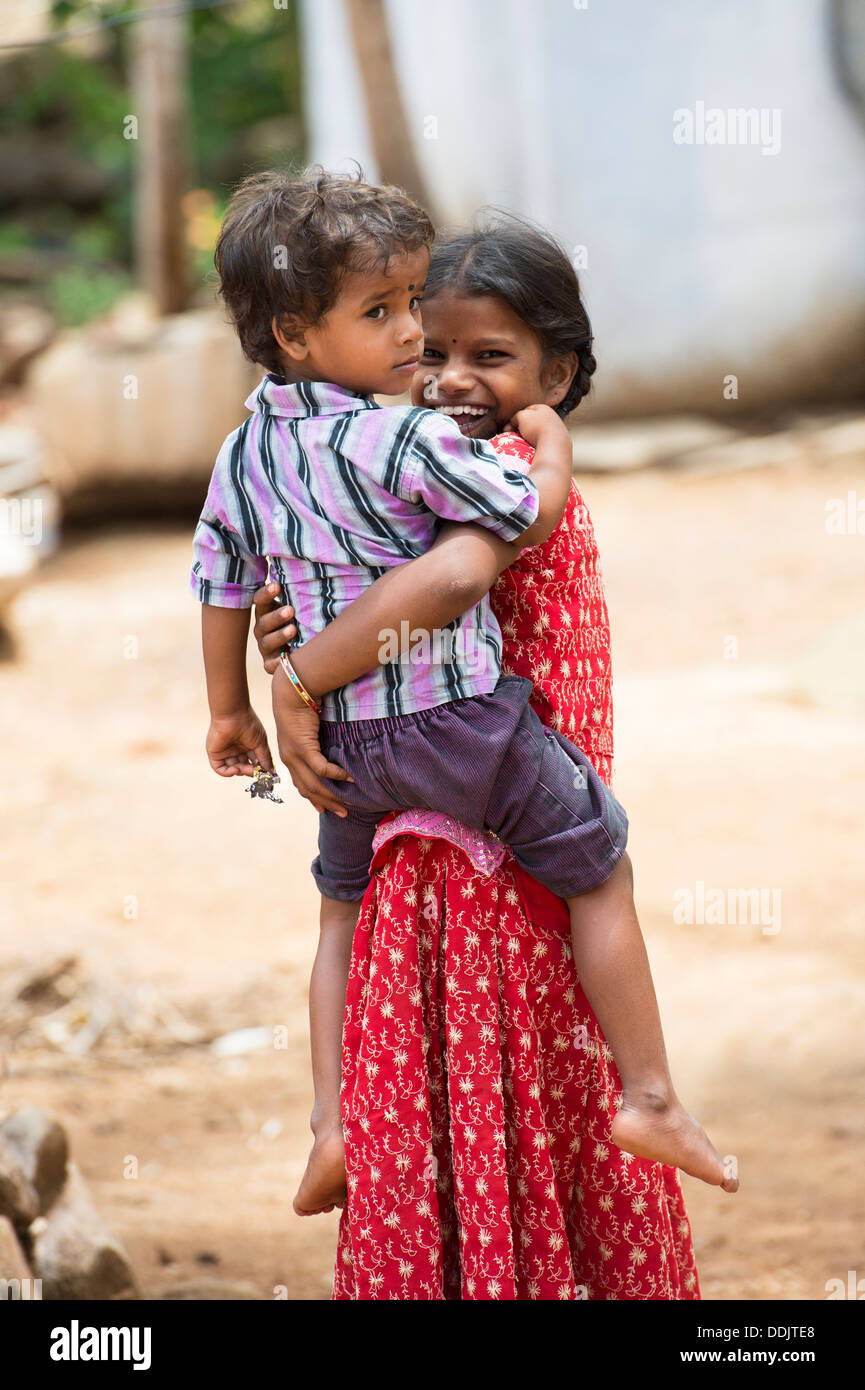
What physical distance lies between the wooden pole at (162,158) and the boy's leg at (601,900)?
8.66 m

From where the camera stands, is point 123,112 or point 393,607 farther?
point 123,112

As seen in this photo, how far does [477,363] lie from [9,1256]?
1756 millimetres

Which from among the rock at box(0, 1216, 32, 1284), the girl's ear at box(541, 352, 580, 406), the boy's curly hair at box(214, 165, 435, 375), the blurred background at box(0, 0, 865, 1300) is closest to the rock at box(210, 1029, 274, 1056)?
the blurred background at box(0, 0, 865, 1300)

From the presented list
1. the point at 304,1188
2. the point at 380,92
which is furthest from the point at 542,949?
the point at 380,92

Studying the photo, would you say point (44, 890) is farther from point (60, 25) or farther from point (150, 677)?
point (60, 25)

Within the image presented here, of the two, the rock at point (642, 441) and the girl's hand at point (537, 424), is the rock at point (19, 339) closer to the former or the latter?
the rock at point (642, 441)

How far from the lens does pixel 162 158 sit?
9.55 metres

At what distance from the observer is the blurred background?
361 cm

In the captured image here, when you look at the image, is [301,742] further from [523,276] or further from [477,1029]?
[523,276]

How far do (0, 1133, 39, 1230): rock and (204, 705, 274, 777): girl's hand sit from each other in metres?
1.23

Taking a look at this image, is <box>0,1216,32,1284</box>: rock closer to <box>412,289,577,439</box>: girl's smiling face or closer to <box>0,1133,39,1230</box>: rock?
<box>0,1133,39,1230</box>: rock

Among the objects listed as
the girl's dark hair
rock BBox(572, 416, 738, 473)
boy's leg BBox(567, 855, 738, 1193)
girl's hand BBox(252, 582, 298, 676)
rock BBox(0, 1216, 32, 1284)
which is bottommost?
rock BBox(0, 1216, 32, 1284)

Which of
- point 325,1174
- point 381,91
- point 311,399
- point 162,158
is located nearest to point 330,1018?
point 325,1174
